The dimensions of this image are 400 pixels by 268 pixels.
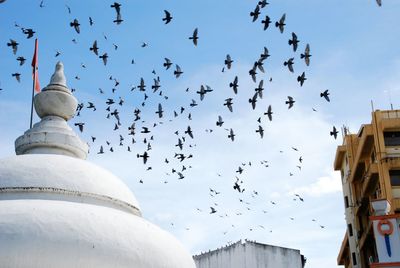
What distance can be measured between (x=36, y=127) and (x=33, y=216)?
3331 mm

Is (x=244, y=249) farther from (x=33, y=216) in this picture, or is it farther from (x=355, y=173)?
(x=355, y=173)

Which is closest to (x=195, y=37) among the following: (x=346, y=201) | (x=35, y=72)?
(x=35, y=72)

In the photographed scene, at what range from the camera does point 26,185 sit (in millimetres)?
10172

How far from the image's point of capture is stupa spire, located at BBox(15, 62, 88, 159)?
11867 mm

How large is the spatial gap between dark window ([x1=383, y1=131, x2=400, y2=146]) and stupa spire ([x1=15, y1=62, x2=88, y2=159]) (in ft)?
92.1

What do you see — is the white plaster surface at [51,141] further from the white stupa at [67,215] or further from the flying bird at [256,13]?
the flying bird at [256,13]

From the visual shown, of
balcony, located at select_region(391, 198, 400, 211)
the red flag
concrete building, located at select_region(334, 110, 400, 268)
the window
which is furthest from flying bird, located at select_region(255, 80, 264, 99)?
the window

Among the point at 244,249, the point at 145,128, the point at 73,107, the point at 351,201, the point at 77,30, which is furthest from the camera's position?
the point at 351,201

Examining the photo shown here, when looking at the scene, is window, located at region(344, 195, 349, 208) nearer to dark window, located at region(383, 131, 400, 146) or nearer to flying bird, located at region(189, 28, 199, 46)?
dark window, located at region(383, 131, 400, 146)

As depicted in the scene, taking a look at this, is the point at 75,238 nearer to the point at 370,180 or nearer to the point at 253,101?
the point at 253,101

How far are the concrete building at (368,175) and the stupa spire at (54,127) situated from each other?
17.6 metres

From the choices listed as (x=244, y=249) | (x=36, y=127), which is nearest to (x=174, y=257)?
(x=36, y=127)

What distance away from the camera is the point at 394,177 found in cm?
3625

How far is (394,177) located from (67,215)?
30.3 m
